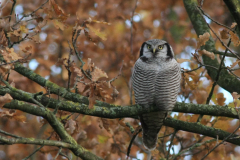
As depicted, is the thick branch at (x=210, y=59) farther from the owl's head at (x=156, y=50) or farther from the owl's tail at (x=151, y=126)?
the owl's tail at (x=151, y=126)

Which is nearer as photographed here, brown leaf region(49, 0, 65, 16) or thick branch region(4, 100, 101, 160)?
thick branch region(4, 100, 101, 160)

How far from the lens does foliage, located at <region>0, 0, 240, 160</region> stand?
3.43 m

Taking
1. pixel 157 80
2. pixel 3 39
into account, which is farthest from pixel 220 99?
pixel 3 39

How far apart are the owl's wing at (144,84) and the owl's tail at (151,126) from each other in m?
0.33

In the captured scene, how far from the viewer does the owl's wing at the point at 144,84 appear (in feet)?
16.5

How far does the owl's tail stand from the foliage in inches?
6.0

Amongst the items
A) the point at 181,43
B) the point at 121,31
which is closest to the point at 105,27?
the point at 121,31

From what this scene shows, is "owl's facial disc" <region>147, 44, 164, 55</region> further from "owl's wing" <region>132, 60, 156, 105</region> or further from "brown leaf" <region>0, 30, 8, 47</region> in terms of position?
"brown leaf" <region>0, 30, 8, 47</region>

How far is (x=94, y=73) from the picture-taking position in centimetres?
316

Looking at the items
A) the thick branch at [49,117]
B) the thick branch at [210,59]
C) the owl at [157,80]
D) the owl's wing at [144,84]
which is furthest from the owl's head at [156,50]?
the thick branch at [49,117]

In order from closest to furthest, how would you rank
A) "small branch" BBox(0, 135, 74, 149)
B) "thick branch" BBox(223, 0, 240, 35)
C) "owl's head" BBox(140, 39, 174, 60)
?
1. "small branch" BBox(0, 135, 74, 149)
2. "thick branch" BBox(223, 0, 240, 35)
3. "owl's head" BBox(140, 39, 174, 60)

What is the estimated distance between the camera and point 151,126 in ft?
18.6

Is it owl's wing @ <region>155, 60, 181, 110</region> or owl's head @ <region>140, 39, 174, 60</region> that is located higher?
owl's head @ <region>140, 39, 174, 60</region>

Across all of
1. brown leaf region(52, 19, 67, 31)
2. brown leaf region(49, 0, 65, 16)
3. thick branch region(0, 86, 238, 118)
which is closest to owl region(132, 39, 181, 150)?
thick branch region(0, 86, 238, 118)
